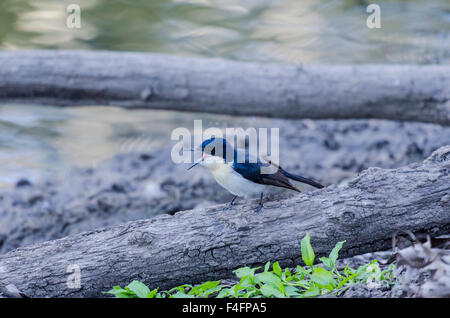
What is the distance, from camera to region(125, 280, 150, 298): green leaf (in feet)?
11.1

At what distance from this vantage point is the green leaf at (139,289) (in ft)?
11.1

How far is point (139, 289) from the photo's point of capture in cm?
340

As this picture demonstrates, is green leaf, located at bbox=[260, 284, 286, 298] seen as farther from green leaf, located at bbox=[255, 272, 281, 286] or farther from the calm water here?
the calm water

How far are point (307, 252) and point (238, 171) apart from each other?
2.62 ft

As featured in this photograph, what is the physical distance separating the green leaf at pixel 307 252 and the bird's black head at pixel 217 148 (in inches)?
34.3

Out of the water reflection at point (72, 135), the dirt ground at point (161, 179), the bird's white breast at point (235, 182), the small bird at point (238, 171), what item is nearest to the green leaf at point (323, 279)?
the small bird at point (238, 171)

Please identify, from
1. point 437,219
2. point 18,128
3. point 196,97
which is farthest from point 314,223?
point 18,128

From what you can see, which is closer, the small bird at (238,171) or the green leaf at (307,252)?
the green leaf at (307,252)

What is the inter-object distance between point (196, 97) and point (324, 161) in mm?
1705

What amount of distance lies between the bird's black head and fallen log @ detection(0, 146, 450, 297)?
1.52ft

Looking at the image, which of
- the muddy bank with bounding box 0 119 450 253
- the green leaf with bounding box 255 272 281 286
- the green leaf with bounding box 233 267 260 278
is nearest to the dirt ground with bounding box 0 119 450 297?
the muddy bank with bounding box 0 119 450 253

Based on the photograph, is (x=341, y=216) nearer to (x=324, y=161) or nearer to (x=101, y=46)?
(x=324, y=161)

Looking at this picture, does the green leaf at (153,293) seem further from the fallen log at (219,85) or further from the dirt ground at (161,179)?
the fallen log at (219,85)

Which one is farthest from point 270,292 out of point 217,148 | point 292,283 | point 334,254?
point 217,148
